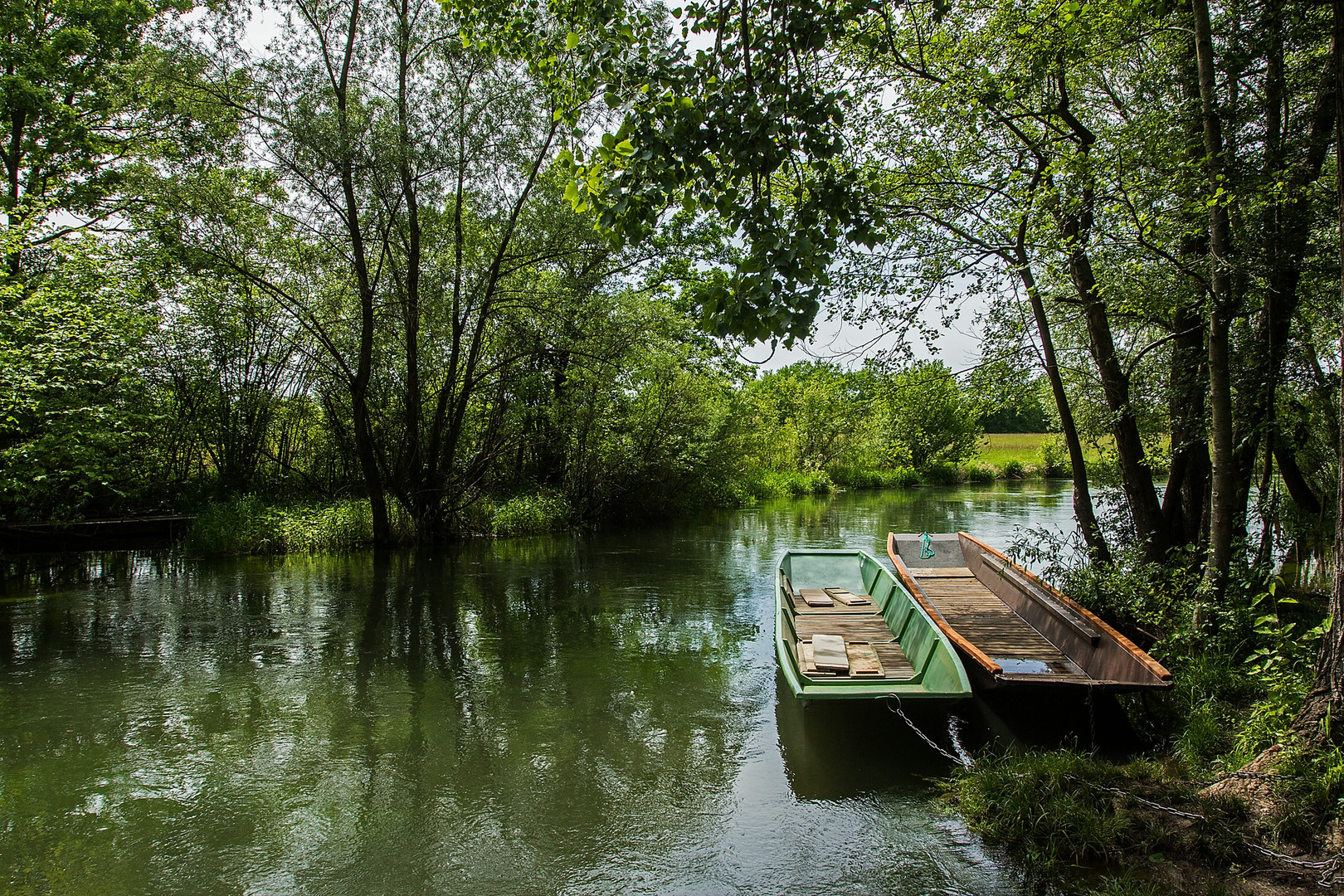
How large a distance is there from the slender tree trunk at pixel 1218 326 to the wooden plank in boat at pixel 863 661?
275cm

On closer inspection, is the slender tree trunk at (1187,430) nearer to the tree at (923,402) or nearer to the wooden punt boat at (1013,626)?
the wooden punt boat at (1013,626)

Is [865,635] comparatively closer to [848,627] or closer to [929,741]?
[848,627]

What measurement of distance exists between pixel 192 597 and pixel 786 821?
33.3 ft

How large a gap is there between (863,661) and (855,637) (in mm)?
847

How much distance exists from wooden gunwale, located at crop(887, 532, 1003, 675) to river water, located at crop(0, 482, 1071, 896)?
0.74 meters

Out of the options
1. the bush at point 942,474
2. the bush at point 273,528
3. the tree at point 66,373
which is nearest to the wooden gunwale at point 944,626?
the bush at point 273,528

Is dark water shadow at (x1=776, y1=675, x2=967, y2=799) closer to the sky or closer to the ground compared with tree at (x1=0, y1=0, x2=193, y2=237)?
closer to the ground

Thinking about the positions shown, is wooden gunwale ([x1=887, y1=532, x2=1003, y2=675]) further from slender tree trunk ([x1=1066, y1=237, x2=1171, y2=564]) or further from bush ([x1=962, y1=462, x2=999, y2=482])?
bush ([x1=962, y1=462, x2=999, y2=482])

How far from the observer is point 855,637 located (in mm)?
7527

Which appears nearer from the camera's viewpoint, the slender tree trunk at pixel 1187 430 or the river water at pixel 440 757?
the river water at pixel 440 757

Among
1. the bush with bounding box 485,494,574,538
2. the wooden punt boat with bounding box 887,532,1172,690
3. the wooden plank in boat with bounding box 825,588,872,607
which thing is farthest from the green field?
the wooden plank in boat with bounding box 825,588,872,607

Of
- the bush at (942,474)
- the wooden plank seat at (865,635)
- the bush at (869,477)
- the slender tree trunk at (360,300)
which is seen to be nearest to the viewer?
the wooden plank seat at (865,635)

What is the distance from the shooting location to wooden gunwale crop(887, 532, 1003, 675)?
18.6 feet

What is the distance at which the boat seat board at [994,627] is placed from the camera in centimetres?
683
